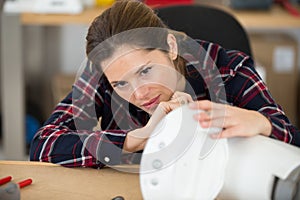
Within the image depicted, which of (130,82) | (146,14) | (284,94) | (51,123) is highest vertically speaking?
(146,14)

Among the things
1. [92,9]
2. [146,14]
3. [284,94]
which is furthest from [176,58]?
[284,94]

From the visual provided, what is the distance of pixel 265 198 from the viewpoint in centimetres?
106

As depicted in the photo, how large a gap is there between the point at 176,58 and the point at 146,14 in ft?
0.45

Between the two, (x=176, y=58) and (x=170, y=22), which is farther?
(x=170, y=22)

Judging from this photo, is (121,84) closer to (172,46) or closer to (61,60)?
(172,46)

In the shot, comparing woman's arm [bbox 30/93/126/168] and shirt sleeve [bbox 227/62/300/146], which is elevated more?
shirt sleeve [bbox 227/62/300/146]

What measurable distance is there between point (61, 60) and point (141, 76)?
2.02 metres

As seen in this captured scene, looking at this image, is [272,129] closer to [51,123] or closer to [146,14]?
[146,14]

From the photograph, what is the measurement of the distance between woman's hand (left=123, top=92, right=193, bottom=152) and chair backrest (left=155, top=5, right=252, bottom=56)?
0.51m

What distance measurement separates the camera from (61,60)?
3344 millimetres

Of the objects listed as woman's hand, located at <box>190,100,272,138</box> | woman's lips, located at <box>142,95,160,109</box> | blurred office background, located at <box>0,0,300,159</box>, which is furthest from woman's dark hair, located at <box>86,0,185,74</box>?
blurred office background, located at <box>0,0,300,159</box>

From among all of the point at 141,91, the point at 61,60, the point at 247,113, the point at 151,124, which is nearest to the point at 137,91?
the point at 141,91

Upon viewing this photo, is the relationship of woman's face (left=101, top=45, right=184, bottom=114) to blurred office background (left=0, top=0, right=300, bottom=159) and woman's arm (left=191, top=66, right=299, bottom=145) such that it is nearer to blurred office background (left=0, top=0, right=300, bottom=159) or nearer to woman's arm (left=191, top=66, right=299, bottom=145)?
woman's arm (left=191, top=66, right=299, bottom=145)

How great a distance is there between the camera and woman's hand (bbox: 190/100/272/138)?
1.08 m
